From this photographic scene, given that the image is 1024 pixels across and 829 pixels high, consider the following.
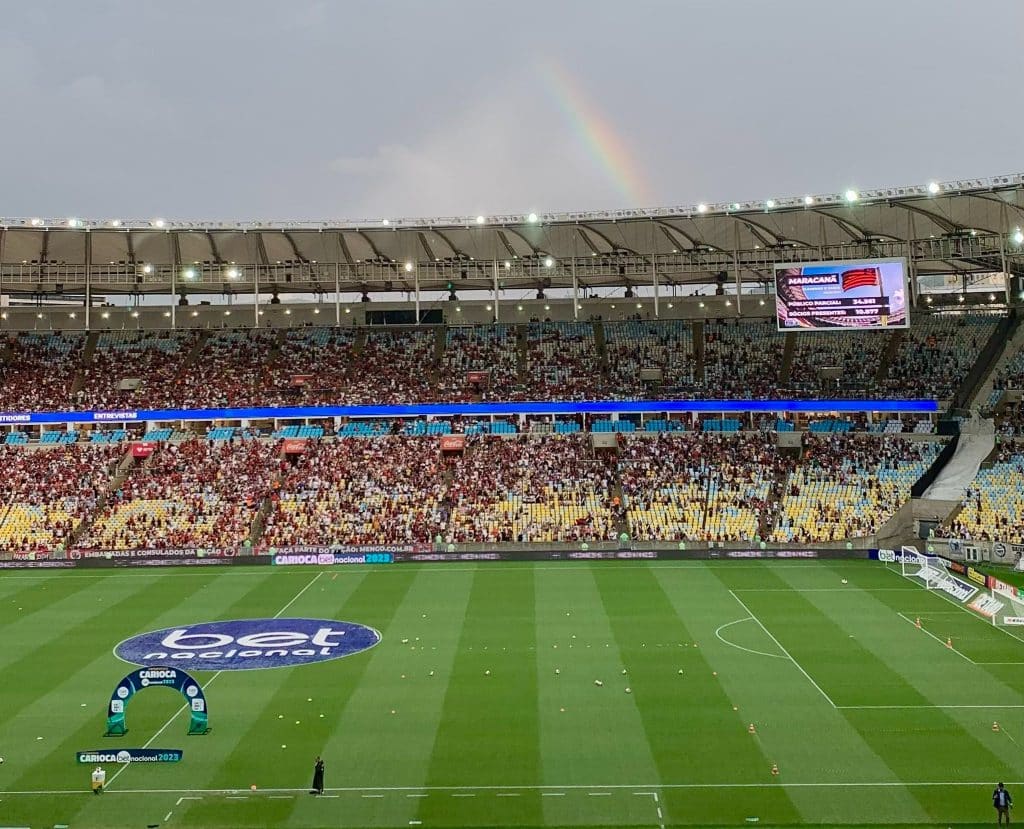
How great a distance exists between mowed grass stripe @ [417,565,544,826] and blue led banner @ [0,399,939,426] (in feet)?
78.1

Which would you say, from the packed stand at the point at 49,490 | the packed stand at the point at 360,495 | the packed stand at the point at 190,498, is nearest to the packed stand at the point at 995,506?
the packed stand at the point at 360,495

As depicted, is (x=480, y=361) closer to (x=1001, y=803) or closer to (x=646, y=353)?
(x=646, y=353)

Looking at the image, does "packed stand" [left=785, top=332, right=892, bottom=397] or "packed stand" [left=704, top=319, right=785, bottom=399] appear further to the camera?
"packed stand" [left=704, top=319, right=785, bottom=399]

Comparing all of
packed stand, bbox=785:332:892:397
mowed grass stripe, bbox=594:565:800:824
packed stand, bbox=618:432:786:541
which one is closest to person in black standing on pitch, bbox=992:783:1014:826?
mowed grass stripe, bbox=594:565:800:824

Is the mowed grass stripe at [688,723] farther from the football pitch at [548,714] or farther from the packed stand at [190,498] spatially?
the packed stand at [190,498]

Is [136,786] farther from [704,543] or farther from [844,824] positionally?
[704,543]

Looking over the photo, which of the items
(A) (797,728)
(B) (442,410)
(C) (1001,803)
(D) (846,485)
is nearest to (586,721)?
(A) (797,728)

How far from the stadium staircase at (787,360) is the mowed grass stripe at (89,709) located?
A: 1466 inches

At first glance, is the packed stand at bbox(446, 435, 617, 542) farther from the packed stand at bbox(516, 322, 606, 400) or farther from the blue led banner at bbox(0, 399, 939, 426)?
the packed stand at bbox(516, 322, 606, 400)

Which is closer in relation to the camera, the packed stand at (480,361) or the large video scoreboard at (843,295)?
the large video scoreboard at (843,295)

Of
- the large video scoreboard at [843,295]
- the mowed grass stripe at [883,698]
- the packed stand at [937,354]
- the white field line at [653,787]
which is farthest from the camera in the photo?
the packed stand at [937,354]

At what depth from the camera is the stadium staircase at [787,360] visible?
6094 centimetres

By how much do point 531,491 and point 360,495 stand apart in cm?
943

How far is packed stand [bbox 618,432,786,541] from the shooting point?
4884 cm
